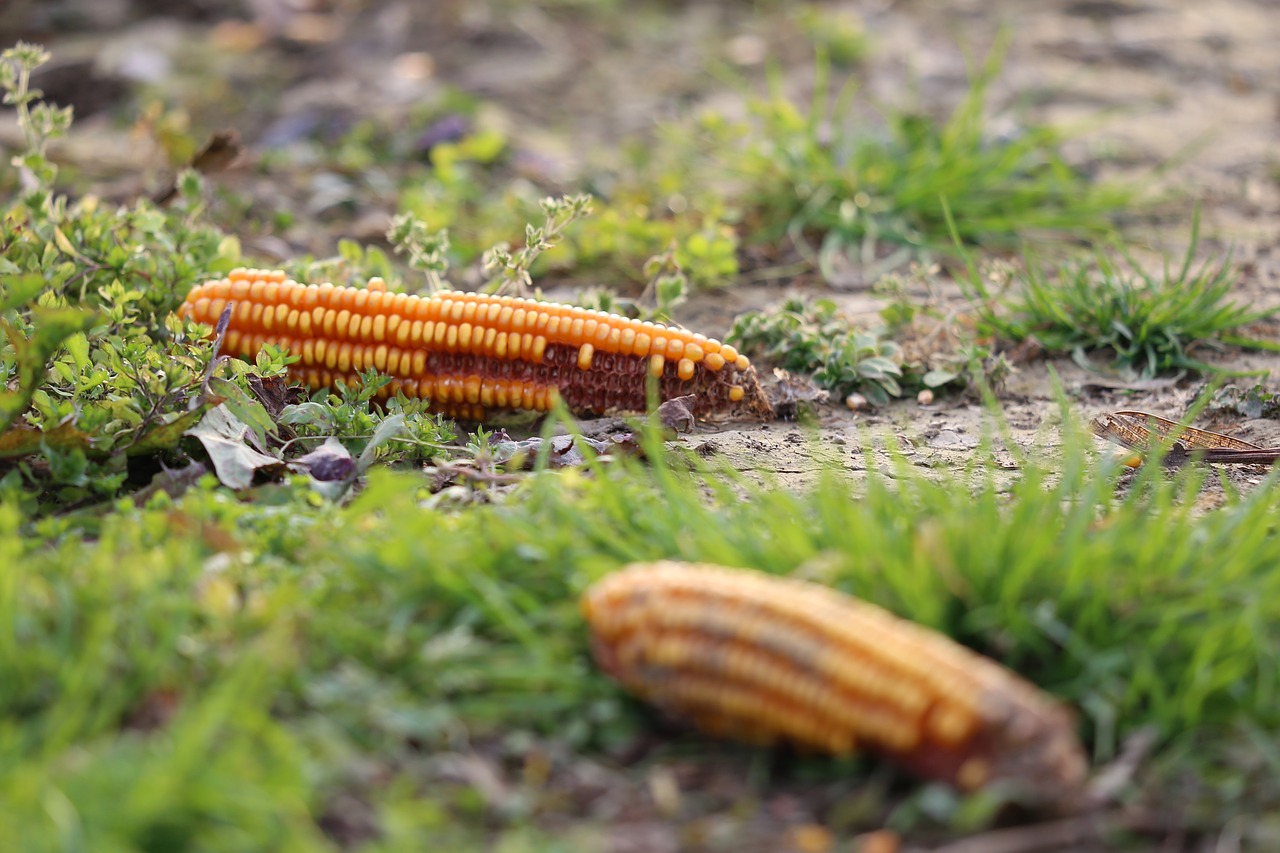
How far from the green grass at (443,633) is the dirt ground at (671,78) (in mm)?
1780

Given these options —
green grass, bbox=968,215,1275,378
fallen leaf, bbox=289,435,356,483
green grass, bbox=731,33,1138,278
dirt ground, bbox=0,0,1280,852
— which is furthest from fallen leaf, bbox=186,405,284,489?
green grass, bbox=731,33,1138,278

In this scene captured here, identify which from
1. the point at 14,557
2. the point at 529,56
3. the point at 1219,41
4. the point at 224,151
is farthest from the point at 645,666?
the point at 1219,41

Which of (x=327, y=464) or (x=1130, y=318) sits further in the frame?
(x=1130, y=318)

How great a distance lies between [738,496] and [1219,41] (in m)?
5.48

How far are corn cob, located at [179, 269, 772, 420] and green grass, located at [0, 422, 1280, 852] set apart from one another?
31.8 inches

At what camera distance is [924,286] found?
475 centimetres

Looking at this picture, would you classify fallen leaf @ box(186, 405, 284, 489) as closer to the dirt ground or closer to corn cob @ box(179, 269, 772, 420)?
corn cob @ box(179, 269, 772, 420)

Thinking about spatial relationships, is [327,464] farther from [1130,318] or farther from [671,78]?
[671,78]

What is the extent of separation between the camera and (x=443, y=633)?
2.38 meters

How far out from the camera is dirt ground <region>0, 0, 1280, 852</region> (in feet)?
17.6

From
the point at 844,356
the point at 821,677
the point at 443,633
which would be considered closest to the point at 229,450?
the point at 443,633

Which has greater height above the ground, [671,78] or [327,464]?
[671,78]

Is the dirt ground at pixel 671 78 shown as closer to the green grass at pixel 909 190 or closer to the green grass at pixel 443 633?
the green grass at pixel 909 190

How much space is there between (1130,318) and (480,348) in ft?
6.59
